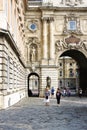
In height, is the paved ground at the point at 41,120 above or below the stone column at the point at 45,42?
below

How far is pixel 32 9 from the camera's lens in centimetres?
5812

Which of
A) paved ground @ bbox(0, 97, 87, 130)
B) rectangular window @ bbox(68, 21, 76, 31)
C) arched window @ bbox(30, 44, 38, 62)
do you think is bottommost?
paved ground @ bbox(0, 97, 87, 130)

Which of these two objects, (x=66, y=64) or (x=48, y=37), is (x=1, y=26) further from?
(x=66, y=64)

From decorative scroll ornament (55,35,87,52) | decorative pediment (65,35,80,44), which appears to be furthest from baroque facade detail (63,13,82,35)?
decorative scroll ornament (55,35,87,52)

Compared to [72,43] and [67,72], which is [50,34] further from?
[67,72]

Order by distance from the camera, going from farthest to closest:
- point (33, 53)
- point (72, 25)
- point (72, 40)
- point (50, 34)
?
point (72, 25), point (33, 53), point (72, 40), point (50, 34)

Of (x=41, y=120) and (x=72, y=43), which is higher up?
(x=72, y=43)

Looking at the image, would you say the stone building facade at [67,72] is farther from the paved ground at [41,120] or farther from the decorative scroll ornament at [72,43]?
the paved ground at [41,120]

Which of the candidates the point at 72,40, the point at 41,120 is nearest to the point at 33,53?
the point at 72,40

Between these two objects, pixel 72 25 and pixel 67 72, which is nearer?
pixel 72 25

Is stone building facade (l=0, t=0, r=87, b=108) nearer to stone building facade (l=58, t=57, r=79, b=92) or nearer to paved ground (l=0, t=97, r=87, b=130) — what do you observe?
paved ground (l=0, t=97, r=87, b=130)

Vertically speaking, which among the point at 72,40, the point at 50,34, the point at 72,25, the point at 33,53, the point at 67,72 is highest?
the point at 72,25

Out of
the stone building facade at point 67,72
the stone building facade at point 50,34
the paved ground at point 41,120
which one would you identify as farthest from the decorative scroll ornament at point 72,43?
the stone building facade at point 67,72

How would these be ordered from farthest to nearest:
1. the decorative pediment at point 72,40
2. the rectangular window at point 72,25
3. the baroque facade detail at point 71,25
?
the rectangular window at point 72,25 → the baroque facade detail at point 71,25 → the decorative pediment at point 72,40
